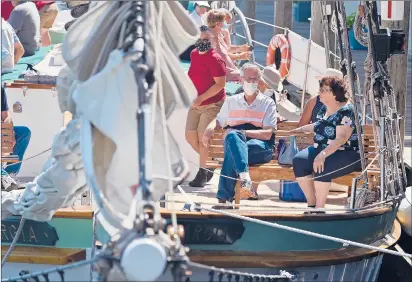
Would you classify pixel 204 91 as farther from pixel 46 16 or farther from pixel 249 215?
pixel 46 16

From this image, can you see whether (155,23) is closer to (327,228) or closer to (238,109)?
(327,228)

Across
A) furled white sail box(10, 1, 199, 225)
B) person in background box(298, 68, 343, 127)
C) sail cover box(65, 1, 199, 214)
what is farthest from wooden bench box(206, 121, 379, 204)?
sail cover box(65, 1, 199, 214)

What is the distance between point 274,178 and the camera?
8266 mm

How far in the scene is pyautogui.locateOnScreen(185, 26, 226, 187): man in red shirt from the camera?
344 inches

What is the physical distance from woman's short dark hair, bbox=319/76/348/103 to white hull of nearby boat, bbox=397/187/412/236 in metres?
1.71

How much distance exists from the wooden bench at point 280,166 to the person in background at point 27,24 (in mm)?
2691

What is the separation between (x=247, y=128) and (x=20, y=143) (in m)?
1.69

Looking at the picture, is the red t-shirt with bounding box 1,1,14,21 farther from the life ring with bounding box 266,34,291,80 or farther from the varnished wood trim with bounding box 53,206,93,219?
the varnished wood trim with bounding box 53,206,93,219

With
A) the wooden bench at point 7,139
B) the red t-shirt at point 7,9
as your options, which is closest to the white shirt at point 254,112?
the wooden bench at point 7,139

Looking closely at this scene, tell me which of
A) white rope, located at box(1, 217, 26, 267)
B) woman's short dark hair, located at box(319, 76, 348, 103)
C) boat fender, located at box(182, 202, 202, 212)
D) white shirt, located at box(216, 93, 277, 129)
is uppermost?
woman's short dark hair, located at box(319, 76, 348, 103)

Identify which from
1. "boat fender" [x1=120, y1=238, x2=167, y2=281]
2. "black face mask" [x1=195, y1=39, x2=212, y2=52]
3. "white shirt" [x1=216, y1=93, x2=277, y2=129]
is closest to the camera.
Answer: "boat fender" [x1=120, y1=238, x2=167, y2=281]

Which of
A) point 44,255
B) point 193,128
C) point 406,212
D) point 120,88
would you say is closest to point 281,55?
point 406,212

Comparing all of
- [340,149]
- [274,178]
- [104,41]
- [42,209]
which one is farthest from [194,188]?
[104,41]

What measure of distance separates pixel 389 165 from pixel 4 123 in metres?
2.80
